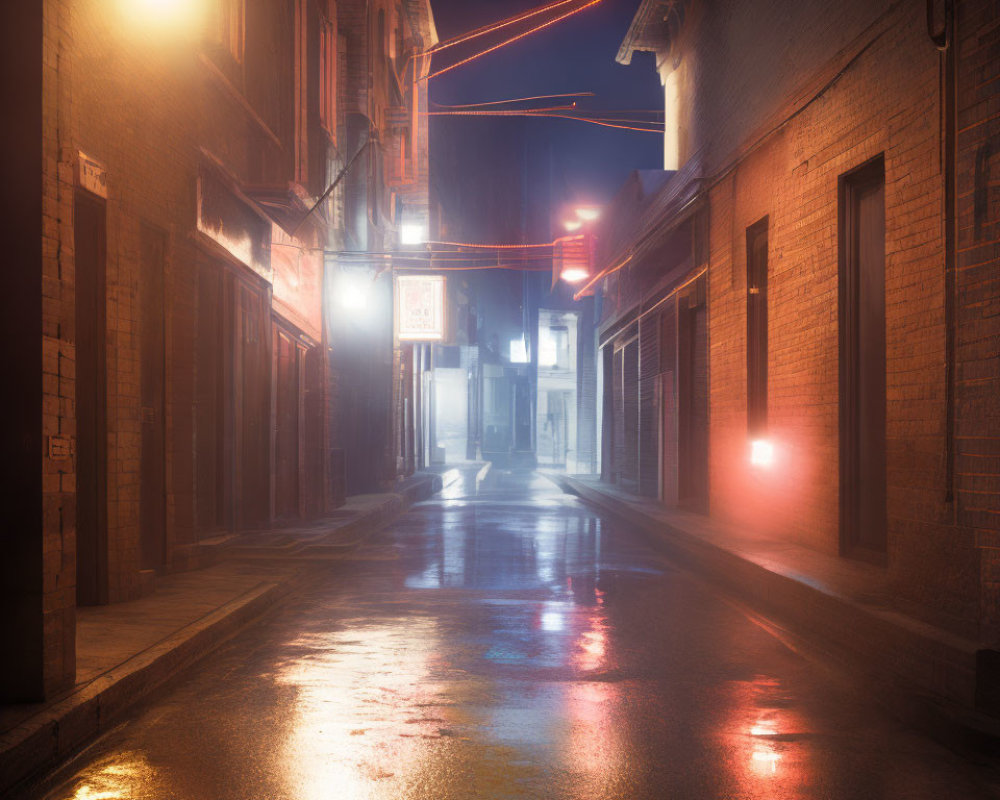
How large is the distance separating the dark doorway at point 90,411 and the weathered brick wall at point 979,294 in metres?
6.19

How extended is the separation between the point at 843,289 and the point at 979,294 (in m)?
3.79

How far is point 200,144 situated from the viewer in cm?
1104

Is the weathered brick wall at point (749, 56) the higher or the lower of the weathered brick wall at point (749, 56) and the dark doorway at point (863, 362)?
the higher

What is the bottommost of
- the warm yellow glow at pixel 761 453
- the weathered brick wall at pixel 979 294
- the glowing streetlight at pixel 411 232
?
the warm yellow glow at pixel 761 453

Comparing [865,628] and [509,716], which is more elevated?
[865,628]

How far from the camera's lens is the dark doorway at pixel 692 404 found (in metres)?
17.2

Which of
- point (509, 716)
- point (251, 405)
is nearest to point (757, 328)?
point (251, 405)

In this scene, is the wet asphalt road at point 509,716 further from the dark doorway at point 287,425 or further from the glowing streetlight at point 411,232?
the glowing streetlight at point 411,232

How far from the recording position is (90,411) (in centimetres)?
813

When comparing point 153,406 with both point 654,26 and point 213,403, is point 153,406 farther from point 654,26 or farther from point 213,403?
point 654,26

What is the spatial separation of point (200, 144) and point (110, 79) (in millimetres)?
2478

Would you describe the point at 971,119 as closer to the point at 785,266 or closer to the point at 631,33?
the point at 785,266

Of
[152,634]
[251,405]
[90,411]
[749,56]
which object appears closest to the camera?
[152,634]

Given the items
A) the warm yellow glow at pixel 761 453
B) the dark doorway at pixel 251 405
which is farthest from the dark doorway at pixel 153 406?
the warm yellow glow at pixel 761 453
